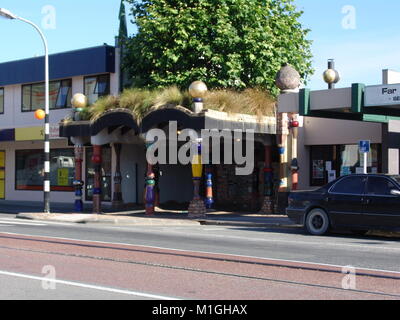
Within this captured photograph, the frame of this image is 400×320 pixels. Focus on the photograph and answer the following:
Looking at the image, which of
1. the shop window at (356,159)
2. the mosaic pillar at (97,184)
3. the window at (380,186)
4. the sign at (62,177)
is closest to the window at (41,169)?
the sign at (62,177)

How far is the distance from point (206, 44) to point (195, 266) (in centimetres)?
1655

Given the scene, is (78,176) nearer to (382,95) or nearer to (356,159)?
(356,159)

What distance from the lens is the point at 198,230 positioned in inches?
699

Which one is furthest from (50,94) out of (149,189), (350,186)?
(350,186)

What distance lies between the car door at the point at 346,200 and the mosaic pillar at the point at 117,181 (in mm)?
13238

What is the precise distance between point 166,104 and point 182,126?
37.1 inches

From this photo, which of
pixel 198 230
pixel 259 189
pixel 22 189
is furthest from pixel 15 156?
pixel 198 230

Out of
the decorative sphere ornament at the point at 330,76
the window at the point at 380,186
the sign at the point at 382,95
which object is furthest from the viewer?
the decorative sphere ornament at the point at 330,76

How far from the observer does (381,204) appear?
585 inches

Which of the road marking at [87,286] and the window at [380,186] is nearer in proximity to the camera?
the road marking at [87,286]

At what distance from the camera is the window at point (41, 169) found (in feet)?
101

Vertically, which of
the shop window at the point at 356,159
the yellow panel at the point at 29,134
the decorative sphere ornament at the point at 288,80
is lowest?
the shop window at the point at 356,159

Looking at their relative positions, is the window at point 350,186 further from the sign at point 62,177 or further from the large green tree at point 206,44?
the sign at point 62,177
